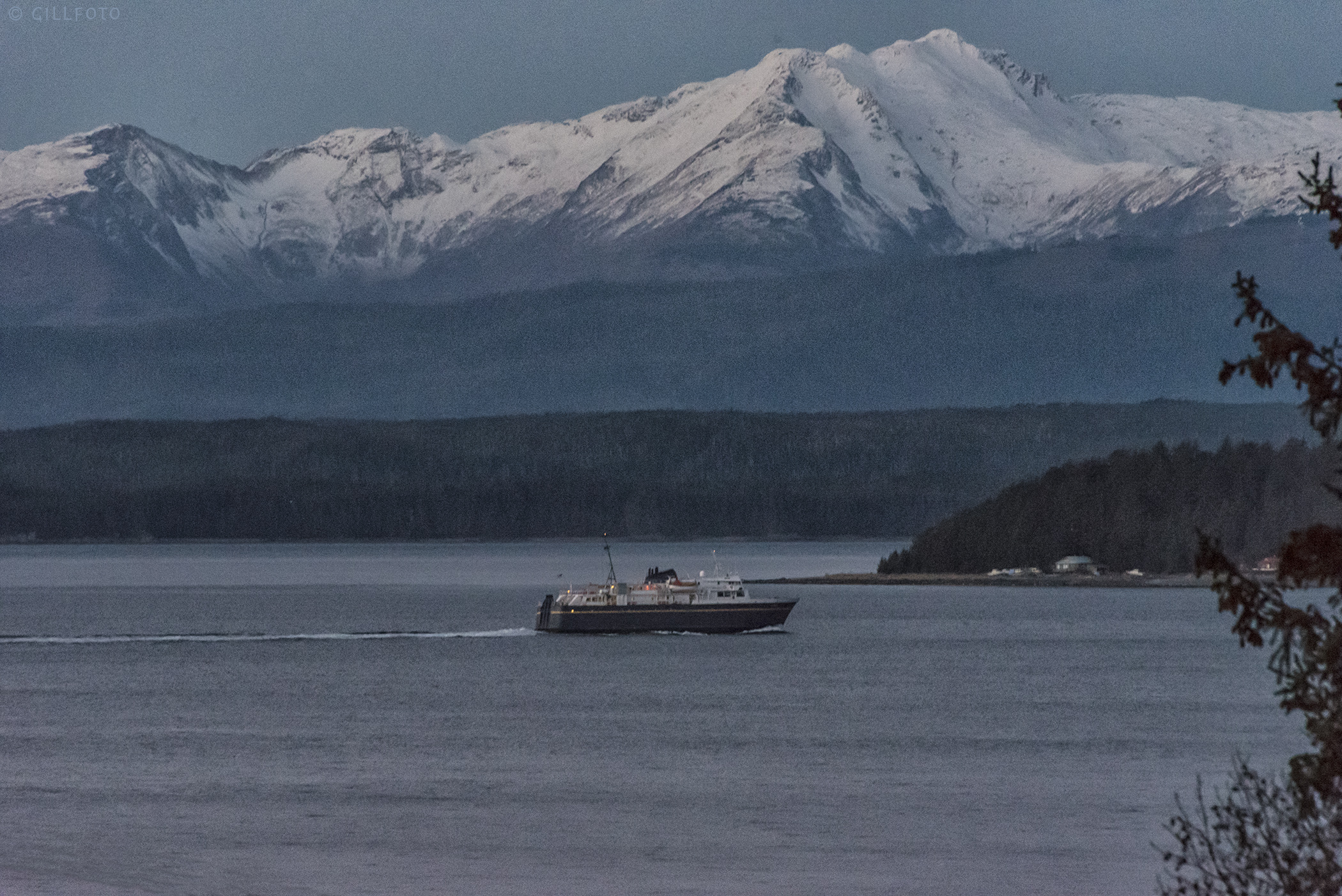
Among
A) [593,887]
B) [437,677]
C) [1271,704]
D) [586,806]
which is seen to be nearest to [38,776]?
[586,806]

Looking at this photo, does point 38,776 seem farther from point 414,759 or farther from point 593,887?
point 593,887

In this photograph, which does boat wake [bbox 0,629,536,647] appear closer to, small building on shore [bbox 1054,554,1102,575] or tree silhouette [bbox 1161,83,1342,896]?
small building on shore [bbox 1054,554,1102,575]

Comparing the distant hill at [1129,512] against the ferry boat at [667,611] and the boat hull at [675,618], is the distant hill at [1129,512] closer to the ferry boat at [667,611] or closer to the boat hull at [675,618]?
the boat hull at [675,618]

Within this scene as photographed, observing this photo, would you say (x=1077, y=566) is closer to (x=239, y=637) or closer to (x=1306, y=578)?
(x=239, y=637)

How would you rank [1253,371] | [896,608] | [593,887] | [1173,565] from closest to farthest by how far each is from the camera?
[1253,371] < [593,887] < [896,608] < [1173,565]

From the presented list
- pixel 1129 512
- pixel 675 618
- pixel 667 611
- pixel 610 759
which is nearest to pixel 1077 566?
pixel 1129 512

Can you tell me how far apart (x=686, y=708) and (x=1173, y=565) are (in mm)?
110242

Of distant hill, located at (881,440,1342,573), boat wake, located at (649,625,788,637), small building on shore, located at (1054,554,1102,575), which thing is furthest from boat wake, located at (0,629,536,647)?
distant hill, located at (881,440,1342,573)

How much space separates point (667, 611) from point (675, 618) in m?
0.84

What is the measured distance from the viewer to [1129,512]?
172750 mm

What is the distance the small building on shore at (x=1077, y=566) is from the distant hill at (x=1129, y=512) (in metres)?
1.32

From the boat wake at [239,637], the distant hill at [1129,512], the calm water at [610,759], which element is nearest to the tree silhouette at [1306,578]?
the calm water at [610,759]

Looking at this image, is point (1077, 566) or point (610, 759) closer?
point (610, 759)

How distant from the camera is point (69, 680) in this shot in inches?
3506
